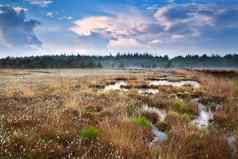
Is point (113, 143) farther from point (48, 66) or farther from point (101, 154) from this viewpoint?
point (48, 66)

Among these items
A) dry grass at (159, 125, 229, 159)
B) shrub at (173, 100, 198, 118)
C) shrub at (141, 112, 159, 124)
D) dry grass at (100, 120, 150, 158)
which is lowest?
shrub at (173, 100, 198, 118)

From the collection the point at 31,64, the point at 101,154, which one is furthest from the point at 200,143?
the point at 31,64

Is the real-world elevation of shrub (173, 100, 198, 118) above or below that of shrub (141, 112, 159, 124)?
below

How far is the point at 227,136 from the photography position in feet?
28.8

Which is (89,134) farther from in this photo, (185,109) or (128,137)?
(185,109)

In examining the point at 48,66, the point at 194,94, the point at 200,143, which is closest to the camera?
the point at 200,143

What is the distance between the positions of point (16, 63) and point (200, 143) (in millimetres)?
135235

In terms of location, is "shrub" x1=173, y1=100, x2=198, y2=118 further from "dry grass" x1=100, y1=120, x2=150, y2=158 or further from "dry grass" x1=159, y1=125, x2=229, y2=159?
"dry grass" x1=100, y1=120, x2=150, y2=158

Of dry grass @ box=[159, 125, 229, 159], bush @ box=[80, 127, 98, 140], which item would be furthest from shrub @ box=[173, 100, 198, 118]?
bush @ box=[80, 127, 98, 140]

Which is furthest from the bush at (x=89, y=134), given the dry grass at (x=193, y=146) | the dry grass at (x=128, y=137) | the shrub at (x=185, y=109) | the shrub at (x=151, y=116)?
the shrub at (x=185, y=109)

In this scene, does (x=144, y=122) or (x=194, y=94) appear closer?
(x=144, y=122)

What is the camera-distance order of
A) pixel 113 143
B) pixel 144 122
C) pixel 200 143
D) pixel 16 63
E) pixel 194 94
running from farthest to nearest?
pixel 16 63 < pixel 194 94 < pixel 144 122 < pixel 200 143 < pixel 113 143

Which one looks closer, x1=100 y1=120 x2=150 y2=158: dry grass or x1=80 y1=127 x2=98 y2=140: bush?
x1=100 y1=120 x2=150 y2=158: dry grass

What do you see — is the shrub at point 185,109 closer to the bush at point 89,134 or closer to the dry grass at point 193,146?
the dry grass at point 193,146
